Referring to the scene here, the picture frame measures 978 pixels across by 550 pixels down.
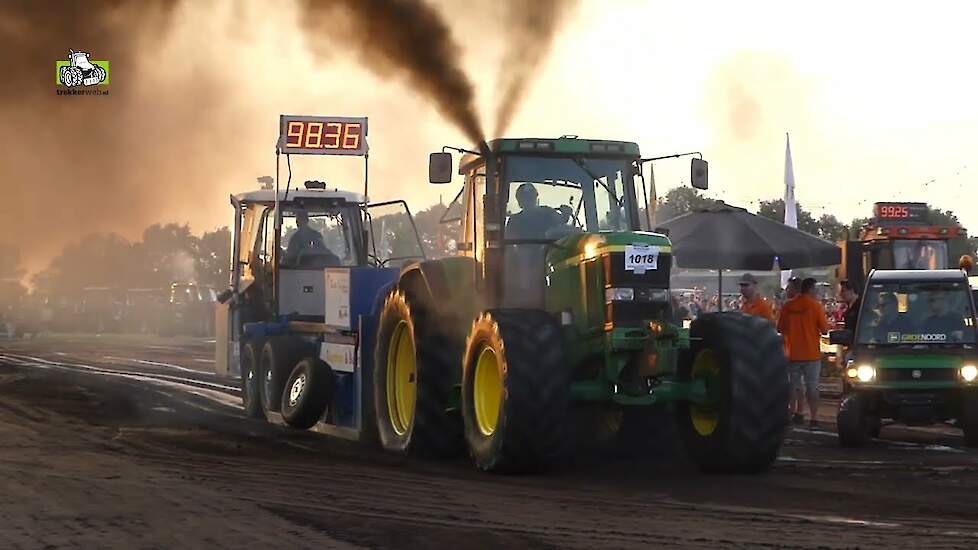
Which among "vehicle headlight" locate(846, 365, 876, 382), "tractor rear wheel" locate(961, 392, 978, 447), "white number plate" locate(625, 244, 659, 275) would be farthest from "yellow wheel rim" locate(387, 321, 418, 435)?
"tractor rear wheel" locate(961, 392, 978, 447)

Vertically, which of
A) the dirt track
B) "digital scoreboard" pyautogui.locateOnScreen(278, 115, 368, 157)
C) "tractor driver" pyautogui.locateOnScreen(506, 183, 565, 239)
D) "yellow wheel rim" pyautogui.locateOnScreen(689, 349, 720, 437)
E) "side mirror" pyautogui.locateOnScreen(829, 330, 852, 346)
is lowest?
the dirt track

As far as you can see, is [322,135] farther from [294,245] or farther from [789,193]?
[789,193]

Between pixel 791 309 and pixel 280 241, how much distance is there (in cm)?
644

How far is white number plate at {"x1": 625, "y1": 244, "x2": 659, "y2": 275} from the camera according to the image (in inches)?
437

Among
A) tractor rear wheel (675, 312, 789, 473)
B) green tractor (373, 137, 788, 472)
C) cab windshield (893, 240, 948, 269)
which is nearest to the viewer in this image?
green tractor (373, 137, 788, 472)

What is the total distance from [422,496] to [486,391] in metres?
2.11

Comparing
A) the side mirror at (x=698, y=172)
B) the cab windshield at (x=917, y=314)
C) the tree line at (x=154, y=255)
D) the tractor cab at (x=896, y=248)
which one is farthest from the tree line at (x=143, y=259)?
the tractor cab at (x=896, y=248)

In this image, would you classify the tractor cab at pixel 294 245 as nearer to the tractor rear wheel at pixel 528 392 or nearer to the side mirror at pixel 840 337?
the side mirror at pixel 840 337

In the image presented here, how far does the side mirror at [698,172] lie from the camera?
39.0 feet

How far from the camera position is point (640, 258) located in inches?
439

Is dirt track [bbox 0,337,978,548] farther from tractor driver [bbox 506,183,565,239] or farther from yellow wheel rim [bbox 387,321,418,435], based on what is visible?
tractor driver [bbox 506,183,565,239]

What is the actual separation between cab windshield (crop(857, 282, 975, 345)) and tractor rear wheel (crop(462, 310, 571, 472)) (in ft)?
16.2

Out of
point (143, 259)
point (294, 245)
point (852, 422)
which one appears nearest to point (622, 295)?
point (852, 422)

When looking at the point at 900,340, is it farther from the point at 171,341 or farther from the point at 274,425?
the point at 171,341
